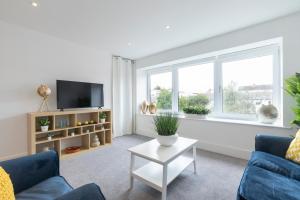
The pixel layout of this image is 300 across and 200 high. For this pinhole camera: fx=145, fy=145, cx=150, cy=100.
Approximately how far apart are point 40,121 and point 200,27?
3214 millimetres

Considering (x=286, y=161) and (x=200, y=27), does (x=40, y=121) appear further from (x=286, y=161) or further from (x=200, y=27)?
(x=286, y=161)

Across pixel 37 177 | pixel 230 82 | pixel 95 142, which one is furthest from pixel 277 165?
pixel 95 142

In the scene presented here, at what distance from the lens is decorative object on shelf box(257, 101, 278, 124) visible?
239 cm

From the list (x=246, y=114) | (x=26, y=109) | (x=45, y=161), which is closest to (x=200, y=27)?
(x=246, y=114)

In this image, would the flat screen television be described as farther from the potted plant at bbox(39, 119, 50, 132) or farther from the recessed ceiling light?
the recessed ceiling light

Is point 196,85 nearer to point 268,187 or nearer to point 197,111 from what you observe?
point 197,111

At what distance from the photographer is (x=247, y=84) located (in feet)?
9.47

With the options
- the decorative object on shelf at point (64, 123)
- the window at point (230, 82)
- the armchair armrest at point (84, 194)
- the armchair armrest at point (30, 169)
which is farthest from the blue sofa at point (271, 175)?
the decorative object on shelf at point (64, 123)

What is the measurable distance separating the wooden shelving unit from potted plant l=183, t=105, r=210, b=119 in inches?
73.4

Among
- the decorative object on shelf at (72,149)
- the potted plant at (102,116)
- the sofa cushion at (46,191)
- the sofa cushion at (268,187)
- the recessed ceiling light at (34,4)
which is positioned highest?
the recessed ceiling light at (34,4)

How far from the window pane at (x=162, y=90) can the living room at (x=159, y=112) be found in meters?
0.17

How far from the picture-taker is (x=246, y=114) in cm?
288

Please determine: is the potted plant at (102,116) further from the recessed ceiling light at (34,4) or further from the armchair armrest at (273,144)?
the armchair armrest at (273,144)

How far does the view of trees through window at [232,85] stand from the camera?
8.91 ft
